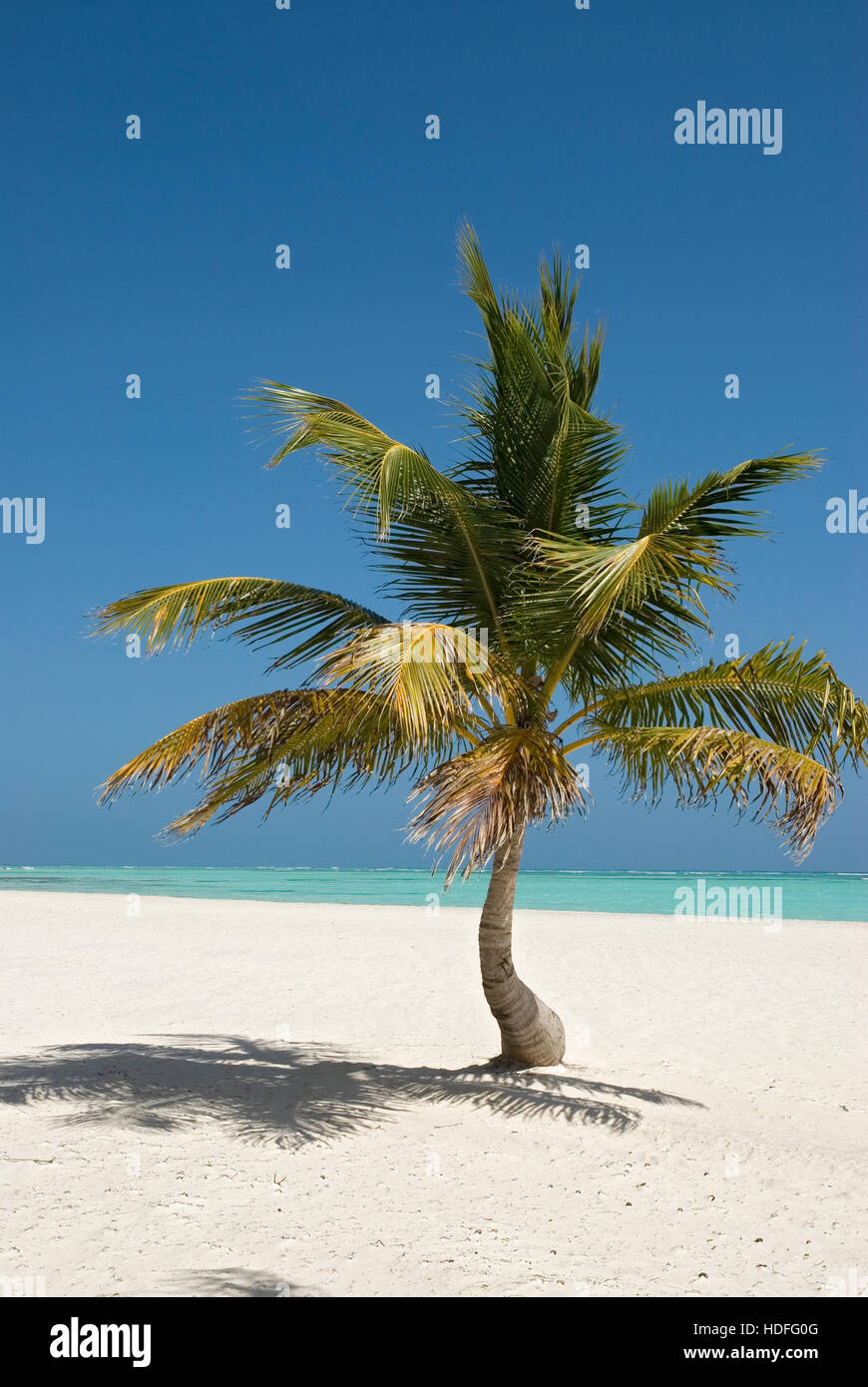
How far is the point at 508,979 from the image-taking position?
7.20 m

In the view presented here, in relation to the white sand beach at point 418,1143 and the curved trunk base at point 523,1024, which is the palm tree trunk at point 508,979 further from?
the white sand beach at point 418,1143

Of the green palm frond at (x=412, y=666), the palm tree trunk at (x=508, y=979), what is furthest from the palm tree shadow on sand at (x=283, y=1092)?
the green palm frond at (x=412, y=666)

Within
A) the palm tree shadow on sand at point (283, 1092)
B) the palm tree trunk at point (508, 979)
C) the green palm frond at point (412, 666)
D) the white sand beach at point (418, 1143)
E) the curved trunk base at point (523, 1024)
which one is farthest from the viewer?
the curved trunk base at point (523, 1024)

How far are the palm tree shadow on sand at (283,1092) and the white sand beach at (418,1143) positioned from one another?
32 mm

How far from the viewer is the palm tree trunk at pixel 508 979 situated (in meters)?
7.14

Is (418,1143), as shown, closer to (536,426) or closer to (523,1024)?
(523,1024)

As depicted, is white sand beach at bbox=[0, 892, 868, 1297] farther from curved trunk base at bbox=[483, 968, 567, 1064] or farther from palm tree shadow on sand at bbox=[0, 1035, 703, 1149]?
curved trunk base at bbox=[483, 968, 567, 1064]

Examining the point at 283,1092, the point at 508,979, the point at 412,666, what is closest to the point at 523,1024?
the point at 508,979

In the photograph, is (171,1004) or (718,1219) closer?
(718,1219)

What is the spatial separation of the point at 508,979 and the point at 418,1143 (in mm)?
1468

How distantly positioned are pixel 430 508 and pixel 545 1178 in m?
4.30

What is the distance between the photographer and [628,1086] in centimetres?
777
